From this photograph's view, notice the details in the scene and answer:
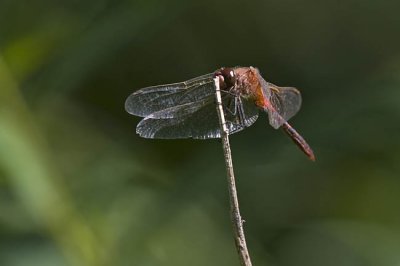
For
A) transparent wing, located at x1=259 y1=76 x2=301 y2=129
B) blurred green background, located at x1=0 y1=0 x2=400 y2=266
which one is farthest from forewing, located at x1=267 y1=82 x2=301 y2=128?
blurred green background, located at x1=0 y1=0 x2=400 y2=266

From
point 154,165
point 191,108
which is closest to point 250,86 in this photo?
point 191,108

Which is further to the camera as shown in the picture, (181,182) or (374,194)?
(374,194)

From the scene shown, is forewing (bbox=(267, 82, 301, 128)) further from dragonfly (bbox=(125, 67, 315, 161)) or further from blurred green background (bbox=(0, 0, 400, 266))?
blurred green background (bbox=(0, 0, 400, 266))

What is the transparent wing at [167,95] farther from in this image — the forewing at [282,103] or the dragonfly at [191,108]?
the forewing at [282,103]

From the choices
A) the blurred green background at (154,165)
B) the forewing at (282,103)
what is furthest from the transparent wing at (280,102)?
the blurred green background at (154,165)

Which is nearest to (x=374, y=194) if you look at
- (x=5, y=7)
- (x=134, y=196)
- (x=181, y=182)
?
(x=181, y=182)

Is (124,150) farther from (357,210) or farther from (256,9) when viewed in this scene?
(256,9)
